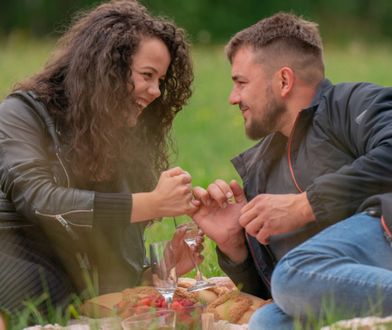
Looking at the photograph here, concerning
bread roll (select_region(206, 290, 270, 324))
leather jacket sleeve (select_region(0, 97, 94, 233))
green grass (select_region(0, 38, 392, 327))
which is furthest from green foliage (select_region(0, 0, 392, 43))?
bread roll (select_region(206, 290, 270, 324))

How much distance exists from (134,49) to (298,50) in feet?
2.55

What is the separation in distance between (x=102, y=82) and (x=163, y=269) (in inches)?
36.8

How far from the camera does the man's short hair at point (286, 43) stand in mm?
5328

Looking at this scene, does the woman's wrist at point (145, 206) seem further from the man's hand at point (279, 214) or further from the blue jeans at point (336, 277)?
the blue jeans at point (336, 277)

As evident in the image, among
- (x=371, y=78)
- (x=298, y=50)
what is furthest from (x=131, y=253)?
(x=371, y=78)

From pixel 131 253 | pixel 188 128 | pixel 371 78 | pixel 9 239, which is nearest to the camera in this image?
pixel 9 239

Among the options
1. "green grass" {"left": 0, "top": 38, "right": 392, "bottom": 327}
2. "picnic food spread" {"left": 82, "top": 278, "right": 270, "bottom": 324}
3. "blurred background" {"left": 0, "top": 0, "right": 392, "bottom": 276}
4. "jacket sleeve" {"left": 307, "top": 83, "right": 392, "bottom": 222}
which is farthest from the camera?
"blurred background" {"left": 0, "top": 0, "right": 392, "bottom": 276}

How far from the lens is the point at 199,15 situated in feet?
117

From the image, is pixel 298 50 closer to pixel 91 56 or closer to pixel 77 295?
pixel 91 56

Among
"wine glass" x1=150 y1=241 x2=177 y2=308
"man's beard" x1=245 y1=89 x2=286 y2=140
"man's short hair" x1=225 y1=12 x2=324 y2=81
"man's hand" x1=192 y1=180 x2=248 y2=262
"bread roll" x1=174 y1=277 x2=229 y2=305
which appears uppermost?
"man's short hair" x1=225 y1=12 x2=324 y2=81

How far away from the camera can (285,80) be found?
17.3ft

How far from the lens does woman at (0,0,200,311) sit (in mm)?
5035

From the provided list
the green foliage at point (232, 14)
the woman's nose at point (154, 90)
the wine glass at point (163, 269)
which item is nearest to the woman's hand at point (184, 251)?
the wine glass at point (163, 269)

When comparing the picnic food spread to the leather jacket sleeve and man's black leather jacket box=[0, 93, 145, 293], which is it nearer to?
man's black leather jacket box=[0, 93, 145, 293]
